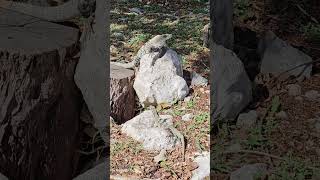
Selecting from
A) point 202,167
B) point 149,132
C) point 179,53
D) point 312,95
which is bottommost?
point 202,167

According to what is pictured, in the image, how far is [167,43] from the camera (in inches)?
171

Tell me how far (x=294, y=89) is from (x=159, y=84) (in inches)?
34.2

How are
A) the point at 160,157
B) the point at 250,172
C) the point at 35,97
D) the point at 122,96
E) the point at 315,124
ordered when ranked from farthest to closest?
the point at 122,96 < the point at 315,124 < the point at 160,157 < the point at 250,172 < the point at 35,97

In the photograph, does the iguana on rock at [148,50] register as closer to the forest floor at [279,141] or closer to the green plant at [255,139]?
the forest floor at [279,141]

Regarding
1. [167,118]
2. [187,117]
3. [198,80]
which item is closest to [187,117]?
[187,117]

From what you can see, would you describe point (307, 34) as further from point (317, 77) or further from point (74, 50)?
point (74, 50)

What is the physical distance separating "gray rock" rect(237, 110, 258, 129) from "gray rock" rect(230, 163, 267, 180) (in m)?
0.37

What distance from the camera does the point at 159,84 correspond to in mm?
3574

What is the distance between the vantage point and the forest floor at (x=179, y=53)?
308 centimetres

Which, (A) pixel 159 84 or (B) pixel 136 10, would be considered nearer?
(A) pixel 159 84

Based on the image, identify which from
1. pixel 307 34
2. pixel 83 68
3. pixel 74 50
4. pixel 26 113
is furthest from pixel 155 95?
pixel 307 34

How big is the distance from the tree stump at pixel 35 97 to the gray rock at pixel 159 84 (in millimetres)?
548

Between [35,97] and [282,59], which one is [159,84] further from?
[35,97]

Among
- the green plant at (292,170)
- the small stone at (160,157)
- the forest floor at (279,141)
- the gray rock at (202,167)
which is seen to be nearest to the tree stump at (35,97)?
the small stone at (160,157)
